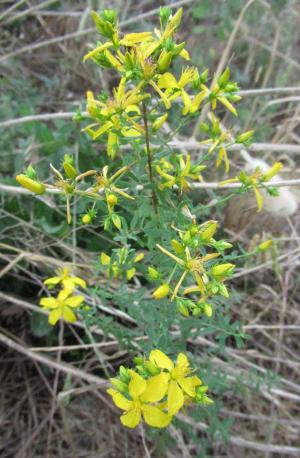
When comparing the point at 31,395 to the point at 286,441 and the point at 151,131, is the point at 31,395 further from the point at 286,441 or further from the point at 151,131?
the point at 151,131

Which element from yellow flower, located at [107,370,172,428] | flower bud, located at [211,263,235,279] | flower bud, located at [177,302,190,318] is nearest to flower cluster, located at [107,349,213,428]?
yellow flower, located at [107,370,172,428]

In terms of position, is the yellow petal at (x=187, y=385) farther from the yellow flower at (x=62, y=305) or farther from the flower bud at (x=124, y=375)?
the yellow flower at (x=62, y=305)

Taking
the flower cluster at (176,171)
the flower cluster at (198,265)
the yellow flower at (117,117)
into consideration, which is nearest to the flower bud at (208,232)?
the flower cluster at (198,265)

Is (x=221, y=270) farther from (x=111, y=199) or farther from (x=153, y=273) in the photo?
(x=111, y=199)

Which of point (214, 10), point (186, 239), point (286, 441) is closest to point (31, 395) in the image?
point (286, 441)

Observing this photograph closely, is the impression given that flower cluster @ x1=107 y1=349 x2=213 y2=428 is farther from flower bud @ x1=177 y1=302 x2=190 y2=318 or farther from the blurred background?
the blurred background

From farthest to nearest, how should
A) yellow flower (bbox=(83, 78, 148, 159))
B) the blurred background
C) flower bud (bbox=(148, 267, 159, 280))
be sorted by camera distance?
the blurred background, flower bud (bbox=(148, 267, 159, 280)), yellow flower (bbox=(83, 78, 148, 159))

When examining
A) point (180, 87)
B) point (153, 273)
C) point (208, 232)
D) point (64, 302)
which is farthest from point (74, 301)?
point (180, 87)
